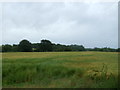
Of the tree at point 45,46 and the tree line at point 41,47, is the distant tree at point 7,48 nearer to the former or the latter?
the tree line at point 41,47

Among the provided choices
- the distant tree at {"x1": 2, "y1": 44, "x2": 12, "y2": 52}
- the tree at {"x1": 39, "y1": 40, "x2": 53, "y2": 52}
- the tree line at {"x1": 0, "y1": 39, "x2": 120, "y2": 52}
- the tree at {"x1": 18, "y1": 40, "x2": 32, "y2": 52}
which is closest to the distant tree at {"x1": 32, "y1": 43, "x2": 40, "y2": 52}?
the tree line at {"x1": 0, "y1": 39, "x2": 120, "y2": 52}

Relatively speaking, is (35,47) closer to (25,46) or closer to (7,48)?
(25,46)

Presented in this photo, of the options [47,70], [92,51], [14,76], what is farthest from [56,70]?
[92,51]

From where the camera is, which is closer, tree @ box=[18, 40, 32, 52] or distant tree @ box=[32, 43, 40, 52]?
tree @ box=[18, 40, 32, 52]

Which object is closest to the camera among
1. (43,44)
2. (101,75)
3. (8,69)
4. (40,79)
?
(101,75)

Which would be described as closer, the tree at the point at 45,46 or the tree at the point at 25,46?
the tree at the point at 25,46

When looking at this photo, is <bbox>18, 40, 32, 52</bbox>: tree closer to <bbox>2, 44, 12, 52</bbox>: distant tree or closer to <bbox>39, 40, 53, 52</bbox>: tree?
<bbox>2, 44, 12, 52</bbox>: distant tree

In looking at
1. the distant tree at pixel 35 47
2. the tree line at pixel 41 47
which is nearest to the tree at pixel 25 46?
the tree line at pixel 41 47

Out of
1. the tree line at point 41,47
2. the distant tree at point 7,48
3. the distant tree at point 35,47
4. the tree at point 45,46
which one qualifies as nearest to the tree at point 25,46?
the tree line at point 41,47

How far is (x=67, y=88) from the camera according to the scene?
20.8ft

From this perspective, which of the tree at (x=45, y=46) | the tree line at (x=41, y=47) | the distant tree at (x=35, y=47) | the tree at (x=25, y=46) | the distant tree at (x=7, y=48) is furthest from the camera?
the distant tree at (x=35, y=47)

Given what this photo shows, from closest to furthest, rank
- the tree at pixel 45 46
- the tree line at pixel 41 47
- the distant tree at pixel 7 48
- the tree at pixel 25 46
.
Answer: the distant tree at pixel 7 48, the tree at pixel 25 46, the tree line at pixel 41 47, the tree at pixel 45 46

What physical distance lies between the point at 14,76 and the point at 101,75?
452 cm

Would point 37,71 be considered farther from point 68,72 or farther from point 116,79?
point 116,79
